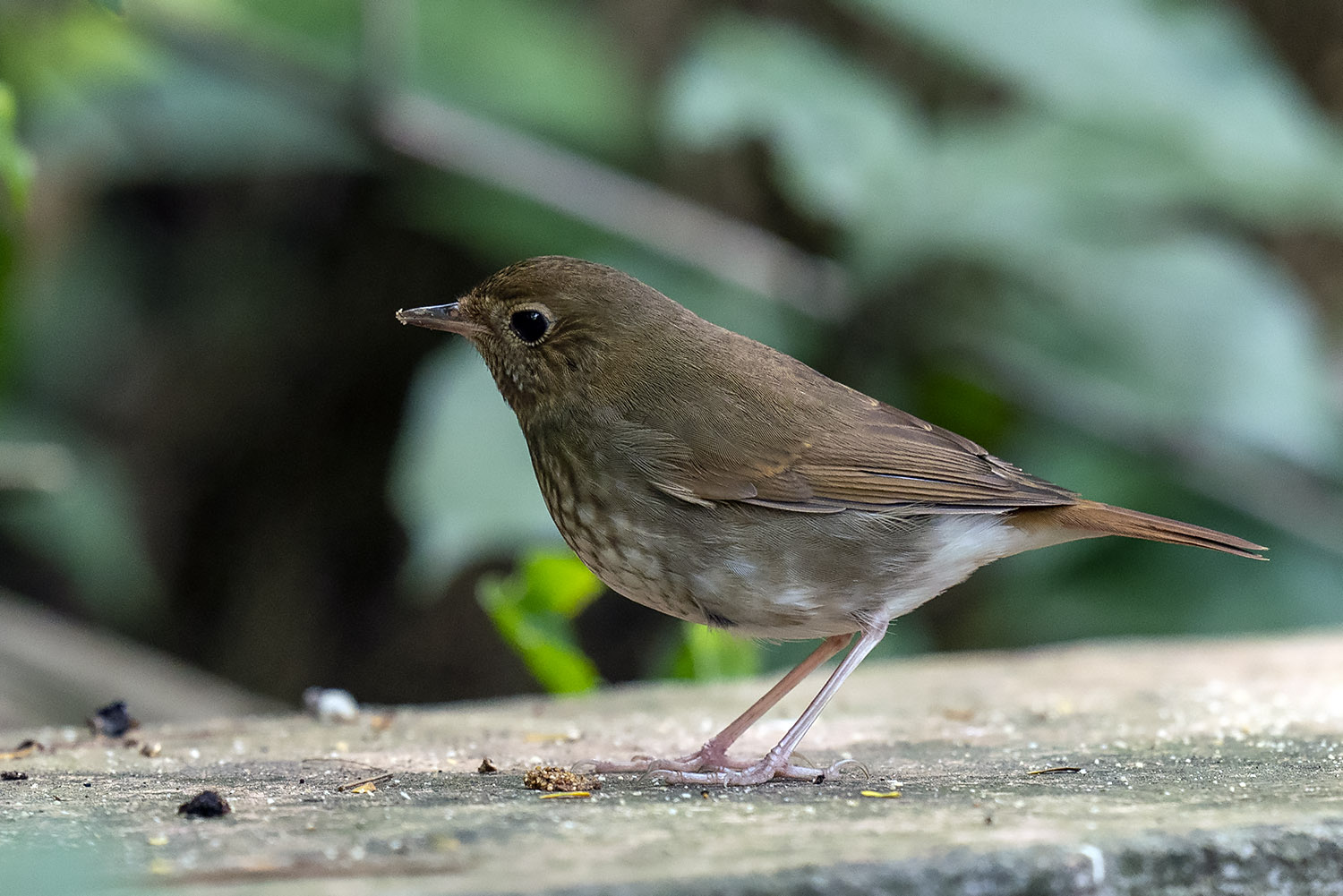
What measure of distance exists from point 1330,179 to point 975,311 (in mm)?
1272

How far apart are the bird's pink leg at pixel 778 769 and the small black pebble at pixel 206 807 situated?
805 millimetres

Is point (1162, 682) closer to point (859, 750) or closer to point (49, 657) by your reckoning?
point (859, 750)

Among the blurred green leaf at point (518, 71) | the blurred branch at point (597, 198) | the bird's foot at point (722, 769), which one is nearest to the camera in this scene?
the bird's foot at point (722, 769)

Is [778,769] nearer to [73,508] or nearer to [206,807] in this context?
[206,807]

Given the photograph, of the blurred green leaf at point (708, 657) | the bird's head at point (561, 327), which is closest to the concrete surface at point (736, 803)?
the blurred green leaf at point (708, 657)

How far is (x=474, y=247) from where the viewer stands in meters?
6.33

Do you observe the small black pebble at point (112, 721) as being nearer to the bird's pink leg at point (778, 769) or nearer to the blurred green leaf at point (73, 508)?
the bird's pink leg at point (778, 769)

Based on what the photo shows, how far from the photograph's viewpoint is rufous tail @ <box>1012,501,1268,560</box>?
298cm

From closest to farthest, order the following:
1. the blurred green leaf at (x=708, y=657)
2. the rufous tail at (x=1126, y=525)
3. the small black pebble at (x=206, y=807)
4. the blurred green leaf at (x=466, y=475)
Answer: the small black pebble at (x=206, y=807), the rufous tail at (x=1126, y=525), the blurred green leaf at (x=466, y=475), the blurred green leaf at (x=708, y=657)

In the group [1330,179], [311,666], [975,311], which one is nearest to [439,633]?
[311,666]

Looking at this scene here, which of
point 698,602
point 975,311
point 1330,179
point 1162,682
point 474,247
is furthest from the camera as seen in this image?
point 474,247

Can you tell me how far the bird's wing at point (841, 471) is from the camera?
2.91m

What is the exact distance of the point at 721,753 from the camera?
2850 millimetres

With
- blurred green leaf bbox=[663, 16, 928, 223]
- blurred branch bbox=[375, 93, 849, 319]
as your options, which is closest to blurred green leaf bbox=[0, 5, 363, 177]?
blurred branch bbox=[375, 93, 849, 319]
